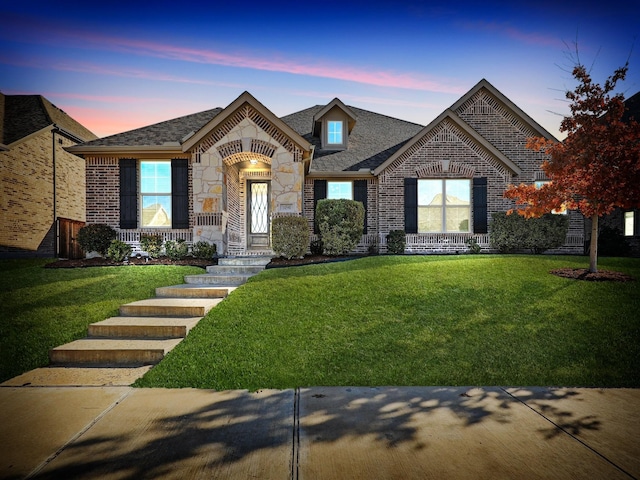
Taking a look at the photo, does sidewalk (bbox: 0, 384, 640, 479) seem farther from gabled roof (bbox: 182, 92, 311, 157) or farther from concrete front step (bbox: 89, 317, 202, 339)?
gabled roof (bbox: 182, 92, 311, 157)

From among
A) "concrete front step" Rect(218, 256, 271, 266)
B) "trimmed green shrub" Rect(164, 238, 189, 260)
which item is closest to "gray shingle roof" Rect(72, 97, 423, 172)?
"trimmed green shrub" Rect(164, 238, 189, 260)

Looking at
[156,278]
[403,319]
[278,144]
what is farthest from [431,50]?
[156,278]

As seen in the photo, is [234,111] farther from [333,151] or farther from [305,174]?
[333,151]

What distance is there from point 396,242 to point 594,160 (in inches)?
271

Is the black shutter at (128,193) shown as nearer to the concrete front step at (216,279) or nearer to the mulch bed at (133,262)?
the mulch bed at (133,262)

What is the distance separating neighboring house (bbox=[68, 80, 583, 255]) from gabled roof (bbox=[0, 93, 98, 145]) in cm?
755

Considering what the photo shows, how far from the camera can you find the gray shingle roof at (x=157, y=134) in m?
13.1

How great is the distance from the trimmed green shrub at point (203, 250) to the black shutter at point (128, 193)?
2.89m

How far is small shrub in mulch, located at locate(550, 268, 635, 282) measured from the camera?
26.0 feet

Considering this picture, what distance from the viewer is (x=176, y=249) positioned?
11.9 metres

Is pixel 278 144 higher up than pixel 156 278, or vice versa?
pixel 278 144

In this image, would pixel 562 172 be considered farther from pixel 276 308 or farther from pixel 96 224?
pixel 96 224

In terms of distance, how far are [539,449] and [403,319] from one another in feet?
11.0

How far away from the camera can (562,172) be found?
27.7ft
